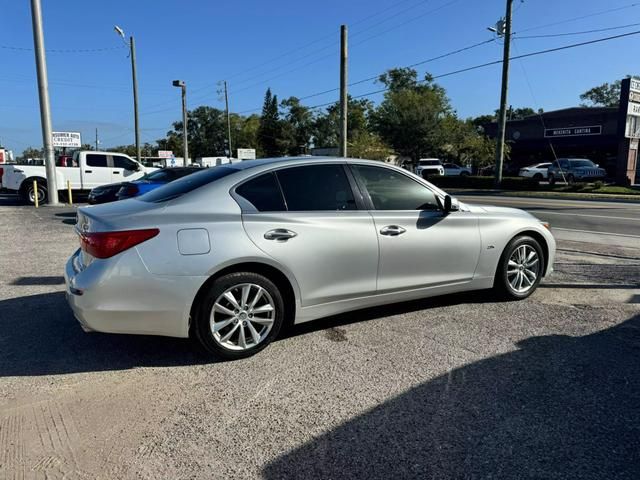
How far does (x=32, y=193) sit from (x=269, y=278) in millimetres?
16629

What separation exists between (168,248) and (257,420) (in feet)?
4.50

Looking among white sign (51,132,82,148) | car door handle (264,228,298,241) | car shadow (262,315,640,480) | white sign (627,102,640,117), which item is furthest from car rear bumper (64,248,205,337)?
white sign (627,102,640,117)

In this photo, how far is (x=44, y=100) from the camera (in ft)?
56.6

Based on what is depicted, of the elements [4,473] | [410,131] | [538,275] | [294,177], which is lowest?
[4,473]

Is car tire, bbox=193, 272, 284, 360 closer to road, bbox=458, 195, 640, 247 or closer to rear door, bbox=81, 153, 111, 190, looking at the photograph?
road, bbox=458, 195, 640, 247

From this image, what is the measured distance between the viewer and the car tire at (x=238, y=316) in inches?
146

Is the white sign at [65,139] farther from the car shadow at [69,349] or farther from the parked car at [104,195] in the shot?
the car shadow at [69,349]

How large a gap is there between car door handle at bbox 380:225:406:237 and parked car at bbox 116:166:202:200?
679cm

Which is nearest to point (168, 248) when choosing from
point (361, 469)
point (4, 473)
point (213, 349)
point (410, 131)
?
point (213, 349)

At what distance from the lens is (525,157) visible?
50.2 m

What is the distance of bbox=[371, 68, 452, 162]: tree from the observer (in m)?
45.5

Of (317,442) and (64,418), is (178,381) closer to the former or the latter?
(64,418)

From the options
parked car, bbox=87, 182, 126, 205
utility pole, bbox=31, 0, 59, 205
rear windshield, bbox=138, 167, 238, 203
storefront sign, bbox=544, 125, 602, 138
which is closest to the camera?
rear windshield, bbox=138, 167, 238, 203

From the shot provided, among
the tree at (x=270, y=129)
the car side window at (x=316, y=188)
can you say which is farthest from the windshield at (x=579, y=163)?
the tree at (x=270, y=129)
